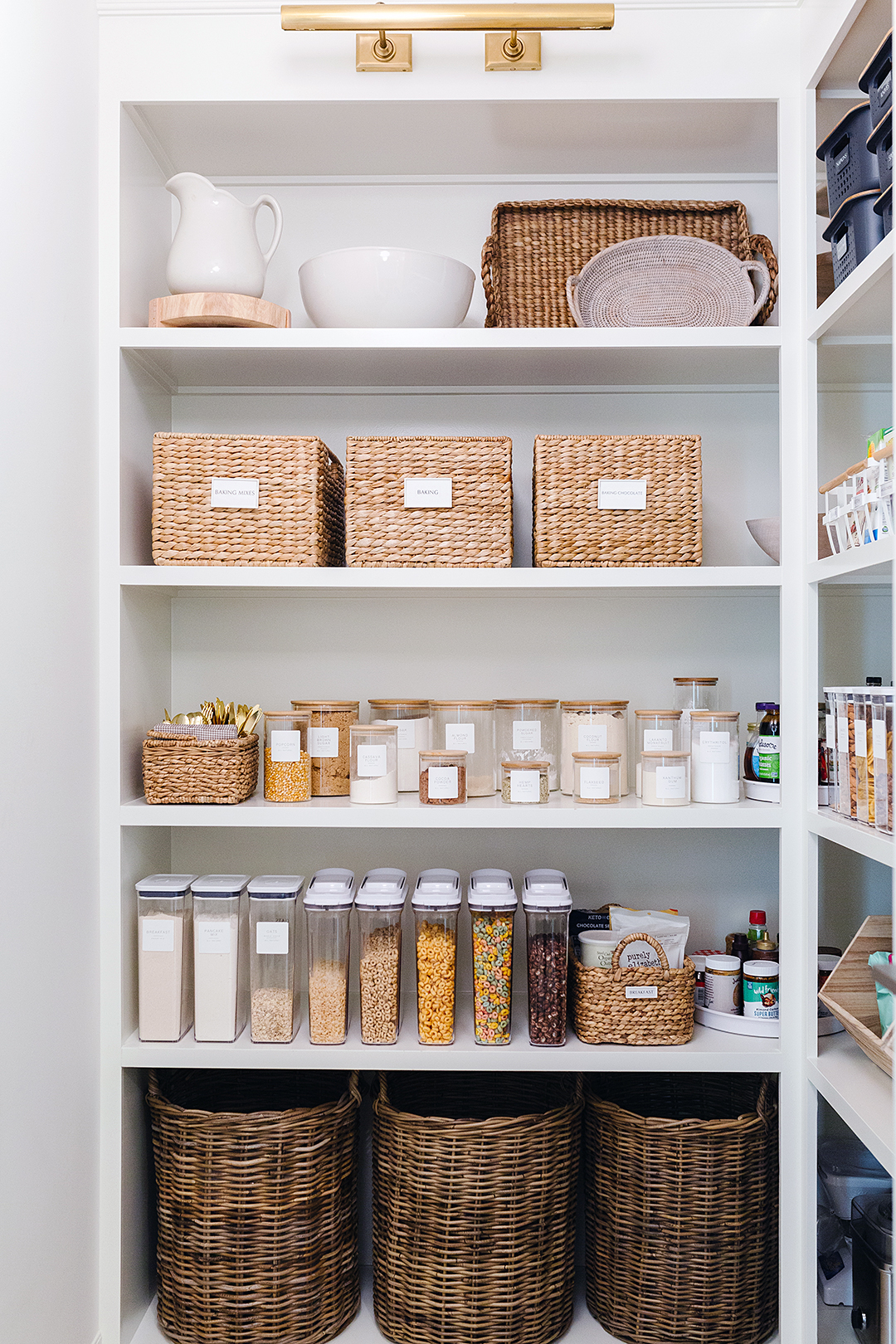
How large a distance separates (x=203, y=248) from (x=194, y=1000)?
1.37m

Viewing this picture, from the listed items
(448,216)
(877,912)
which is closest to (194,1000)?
(877,912)

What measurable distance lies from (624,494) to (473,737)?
0.53 m

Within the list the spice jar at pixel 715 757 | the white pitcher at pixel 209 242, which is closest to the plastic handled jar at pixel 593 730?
the spice jar at pixel 715 757

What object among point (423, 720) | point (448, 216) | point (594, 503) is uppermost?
point (448, 216)

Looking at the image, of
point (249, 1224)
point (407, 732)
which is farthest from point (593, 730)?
point (249, 1224)

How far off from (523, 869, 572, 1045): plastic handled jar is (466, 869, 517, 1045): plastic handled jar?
0.04m

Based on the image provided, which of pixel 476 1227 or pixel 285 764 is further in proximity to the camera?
pixel 285 764

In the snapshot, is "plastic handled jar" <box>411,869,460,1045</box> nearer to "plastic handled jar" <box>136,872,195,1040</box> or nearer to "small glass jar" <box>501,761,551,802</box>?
"small glass jar" <box>501,761,551,802</box>

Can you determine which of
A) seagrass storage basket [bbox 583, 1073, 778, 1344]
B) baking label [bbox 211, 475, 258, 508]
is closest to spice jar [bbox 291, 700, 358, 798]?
baking label [bbox 211, 475, 258, 508]

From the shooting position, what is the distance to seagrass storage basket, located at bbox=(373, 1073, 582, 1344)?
1.64 meters

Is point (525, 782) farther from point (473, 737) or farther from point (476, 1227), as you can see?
point (476, 1227)

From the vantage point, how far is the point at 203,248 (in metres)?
1.73

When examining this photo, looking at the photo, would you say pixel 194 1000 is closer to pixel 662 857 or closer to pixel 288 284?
pixel 662 857

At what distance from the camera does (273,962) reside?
1.72 metres
